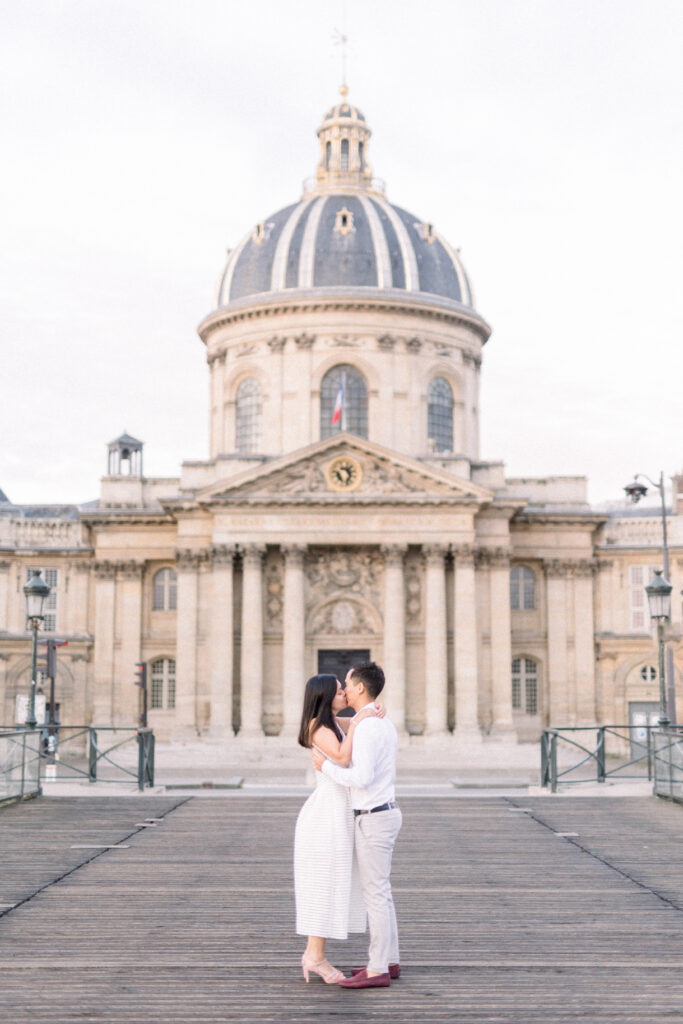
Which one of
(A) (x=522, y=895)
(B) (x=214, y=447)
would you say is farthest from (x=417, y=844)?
(B) (x=214, y=447)

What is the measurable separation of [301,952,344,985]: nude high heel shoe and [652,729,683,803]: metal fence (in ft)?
49.5

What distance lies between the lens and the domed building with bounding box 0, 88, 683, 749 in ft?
169

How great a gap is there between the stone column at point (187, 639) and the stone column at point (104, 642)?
3.71m

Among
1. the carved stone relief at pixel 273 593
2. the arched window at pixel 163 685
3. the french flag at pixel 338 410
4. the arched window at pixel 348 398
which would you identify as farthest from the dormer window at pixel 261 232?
the arched window at pixel 163 685

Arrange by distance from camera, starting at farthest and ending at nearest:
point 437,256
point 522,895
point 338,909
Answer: point 437,256 → point 522,895 → point 338,909

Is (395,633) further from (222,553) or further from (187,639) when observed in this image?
(187,639)

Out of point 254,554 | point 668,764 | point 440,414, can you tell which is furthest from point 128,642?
point 668,764

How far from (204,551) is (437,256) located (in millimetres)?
19012

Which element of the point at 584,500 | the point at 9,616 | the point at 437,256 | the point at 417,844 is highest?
the point at 437,256

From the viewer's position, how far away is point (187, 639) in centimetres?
5312

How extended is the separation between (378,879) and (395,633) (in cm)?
4097

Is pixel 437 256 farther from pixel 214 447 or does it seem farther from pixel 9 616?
pixel 9 616

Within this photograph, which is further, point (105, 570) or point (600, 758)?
point (105, 570)

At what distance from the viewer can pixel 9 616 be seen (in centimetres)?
5812
